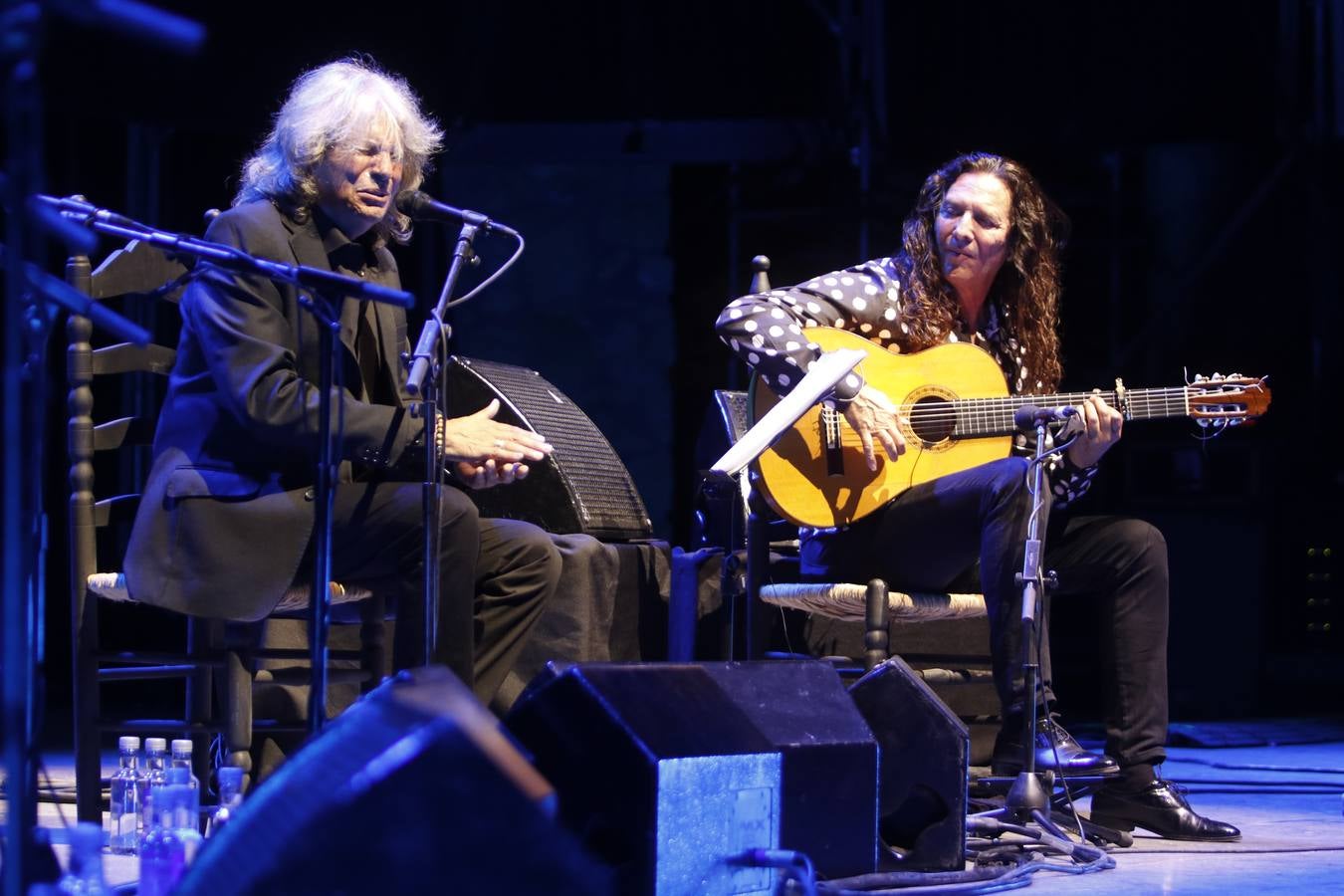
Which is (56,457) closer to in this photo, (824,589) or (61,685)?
(61,685)

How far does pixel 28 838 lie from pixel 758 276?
8.50 feet

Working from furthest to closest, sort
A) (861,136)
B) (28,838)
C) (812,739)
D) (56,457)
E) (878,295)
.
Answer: (861,136) → (56,457) → (878,295) → (812,739) → (28,838)

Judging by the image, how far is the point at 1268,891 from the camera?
2.65 m

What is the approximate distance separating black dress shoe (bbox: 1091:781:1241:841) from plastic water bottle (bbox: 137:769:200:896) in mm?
1912

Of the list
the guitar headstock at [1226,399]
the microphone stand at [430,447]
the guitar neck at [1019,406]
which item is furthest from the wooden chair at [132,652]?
the guitar headstock at [1226,399]

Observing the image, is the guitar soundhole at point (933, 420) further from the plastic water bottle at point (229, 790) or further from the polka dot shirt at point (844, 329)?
the plastic water bottle at point (229, 790)

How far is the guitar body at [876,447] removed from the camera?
3.59 meters

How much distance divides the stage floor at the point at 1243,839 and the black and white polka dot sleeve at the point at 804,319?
1186 mm

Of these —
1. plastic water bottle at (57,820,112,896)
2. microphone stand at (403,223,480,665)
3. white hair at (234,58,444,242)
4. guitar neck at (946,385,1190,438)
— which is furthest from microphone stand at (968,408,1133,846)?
plastic water bottle at (57,820,112,896)

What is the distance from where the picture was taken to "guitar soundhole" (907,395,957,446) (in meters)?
3.65

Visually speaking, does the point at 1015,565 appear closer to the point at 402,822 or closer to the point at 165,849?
the point at 165,849

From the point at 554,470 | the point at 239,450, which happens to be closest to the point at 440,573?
the point at 239,450

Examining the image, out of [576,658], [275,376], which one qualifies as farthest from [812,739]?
[576,658]

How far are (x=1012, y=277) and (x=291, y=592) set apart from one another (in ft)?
6.44
